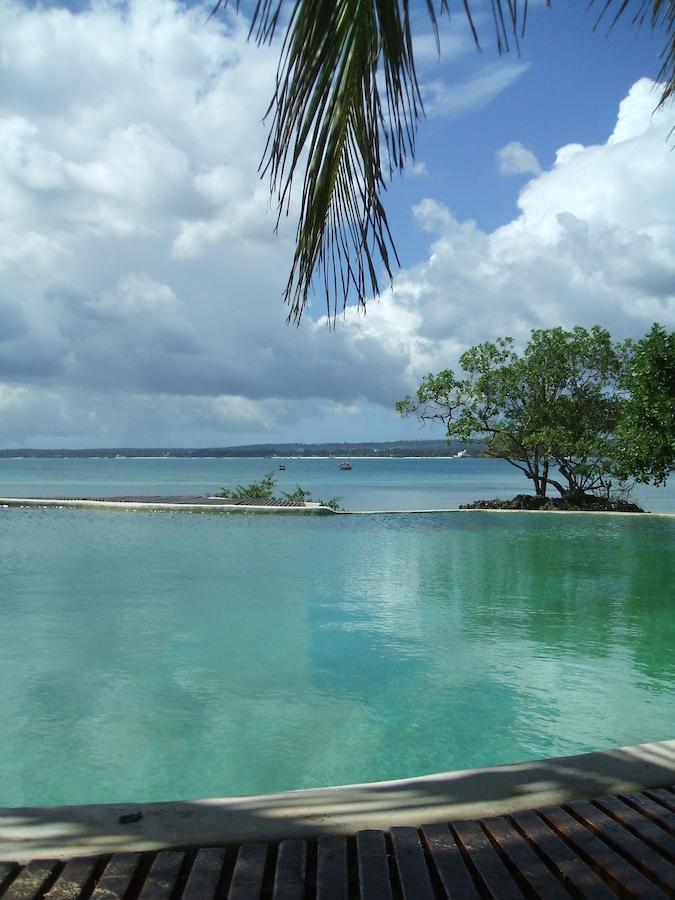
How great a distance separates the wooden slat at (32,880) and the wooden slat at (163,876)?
25 cm

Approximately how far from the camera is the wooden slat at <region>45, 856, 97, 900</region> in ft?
6.30

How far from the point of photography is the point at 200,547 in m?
12.1

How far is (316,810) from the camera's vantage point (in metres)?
2.37

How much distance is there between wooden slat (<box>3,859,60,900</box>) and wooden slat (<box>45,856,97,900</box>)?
0.03 meters

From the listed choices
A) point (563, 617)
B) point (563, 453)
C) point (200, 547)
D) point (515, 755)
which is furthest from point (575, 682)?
point (563, 453)

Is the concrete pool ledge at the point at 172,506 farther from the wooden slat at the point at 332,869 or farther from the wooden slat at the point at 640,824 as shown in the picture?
the wooden slat at the point at 332,869

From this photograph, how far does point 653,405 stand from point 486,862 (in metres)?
12.6

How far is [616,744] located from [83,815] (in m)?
3.52

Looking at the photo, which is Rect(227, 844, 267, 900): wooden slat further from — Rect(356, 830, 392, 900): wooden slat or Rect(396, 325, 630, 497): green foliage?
Rect(396, 325, 630, 497): green foliage

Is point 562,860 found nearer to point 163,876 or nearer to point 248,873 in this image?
point 248,873

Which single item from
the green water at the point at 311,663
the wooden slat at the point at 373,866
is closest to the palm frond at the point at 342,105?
the wooden slat at the point at 373,866

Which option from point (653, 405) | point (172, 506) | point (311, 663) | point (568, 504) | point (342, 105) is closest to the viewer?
point (342, 105)

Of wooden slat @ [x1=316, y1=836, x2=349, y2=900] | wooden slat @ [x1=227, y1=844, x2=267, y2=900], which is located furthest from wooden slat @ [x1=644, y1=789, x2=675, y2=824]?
wooden slat @ [x1=227, y1=844, x2=267, y2=900]

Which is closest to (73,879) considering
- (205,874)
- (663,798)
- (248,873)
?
(205,874)
